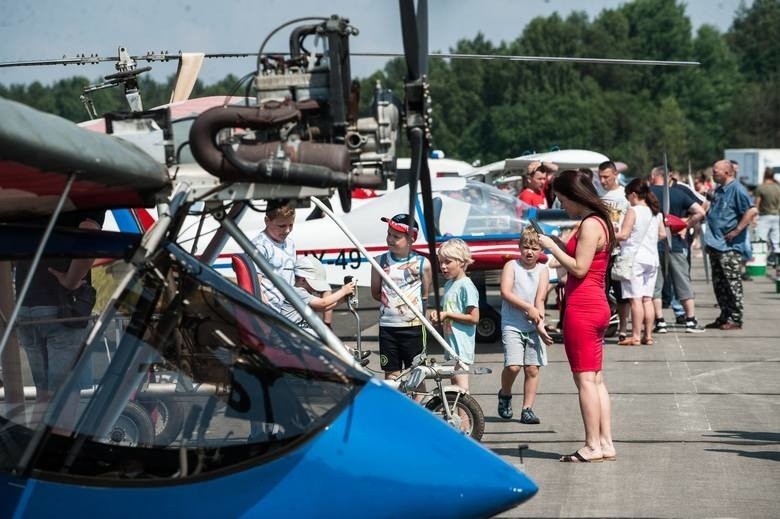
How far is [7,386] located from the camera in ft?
18.3

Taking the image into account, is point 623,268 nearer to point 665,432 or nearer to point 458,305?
point 665,432

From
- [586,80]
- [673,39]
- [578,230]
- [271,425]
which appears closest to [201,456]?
[271,425]

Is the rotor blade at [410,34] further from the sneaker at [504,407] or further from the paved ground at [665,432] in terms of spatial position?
the sneaker at [504,407]

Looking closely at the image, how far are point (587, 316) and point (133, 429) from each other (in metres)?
3.60

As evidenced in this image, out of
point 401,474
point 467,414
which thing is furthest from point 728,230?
point 401,474

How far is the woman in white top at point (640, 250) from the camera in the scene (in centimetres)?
1344

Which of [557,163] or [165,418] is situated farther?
[557,163]

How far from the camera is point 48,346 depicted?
5.48 meters

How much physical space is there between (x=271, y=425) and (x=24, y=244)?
5.08 feet

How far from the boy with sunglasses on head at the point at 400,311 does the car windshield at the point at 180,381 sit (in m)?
3.52

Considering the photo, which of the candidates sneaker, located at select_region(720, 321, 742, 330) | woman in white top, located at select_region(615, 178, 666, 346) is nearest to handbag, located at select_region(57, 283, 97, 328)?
→ woman in white top, located at select_region(615, 178, 666, 346)

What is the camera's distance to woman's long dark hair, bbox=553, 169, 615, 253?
7.94 m

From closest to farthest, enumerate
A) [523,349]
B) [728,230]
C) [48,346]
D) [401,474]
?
[401,474] → [48,346] → [523,349] → [728,230]

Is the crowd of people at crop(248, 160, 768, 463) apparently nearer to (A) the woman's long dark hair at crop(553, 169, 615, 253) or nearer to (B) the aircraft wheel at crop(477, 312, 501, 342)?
(A) the woman's long dark hair at crop(553, 169, 615, 253)
